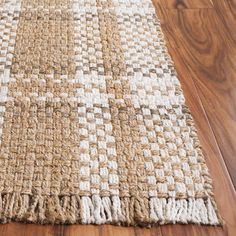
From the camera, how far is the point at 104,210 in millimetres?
536

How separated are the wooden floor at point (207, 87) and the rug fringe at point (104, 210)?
0.01 meters

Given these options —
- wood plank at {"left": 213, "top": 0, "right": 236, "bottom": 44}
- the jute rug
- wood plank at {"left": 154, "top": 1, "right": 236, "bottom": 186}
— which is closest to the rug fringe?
the jute rug

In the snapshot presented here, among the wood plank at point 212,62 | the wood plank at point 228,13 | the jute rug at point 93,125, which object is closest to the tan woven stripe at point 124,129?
the jute rug at point 93,125

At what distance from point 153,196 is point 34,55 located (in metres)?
0.41

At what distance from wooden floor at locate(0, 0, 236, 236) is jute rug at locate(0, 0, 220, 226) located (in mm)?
16

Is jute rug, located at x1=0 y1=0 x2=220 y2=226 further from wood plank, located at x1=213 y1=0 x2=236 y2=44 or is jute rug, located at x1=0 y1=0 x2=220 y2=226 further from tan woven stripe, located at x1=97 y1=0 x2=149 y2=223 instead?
wood plank, located at x1=213 y1=0 x2=236 y2=44

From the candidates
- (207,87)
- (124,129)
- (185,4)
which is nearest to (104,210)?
(124,129)

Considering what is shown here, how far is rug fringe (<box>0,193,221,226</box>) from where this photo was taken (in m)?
0.52

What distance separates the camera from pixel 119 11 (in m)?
0.89

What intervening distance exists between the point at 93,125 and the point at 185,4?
0.50m

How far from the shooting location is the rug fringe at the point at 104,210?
1.71ft

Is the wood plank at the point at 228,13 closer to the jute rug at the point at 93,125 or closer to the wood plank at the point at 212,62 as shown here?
the wood plank at the point at 212,62

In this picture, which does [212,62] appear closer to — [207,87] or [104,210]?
[207,87]

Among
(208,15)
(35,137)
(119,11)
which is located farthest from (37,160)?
(208,15)
